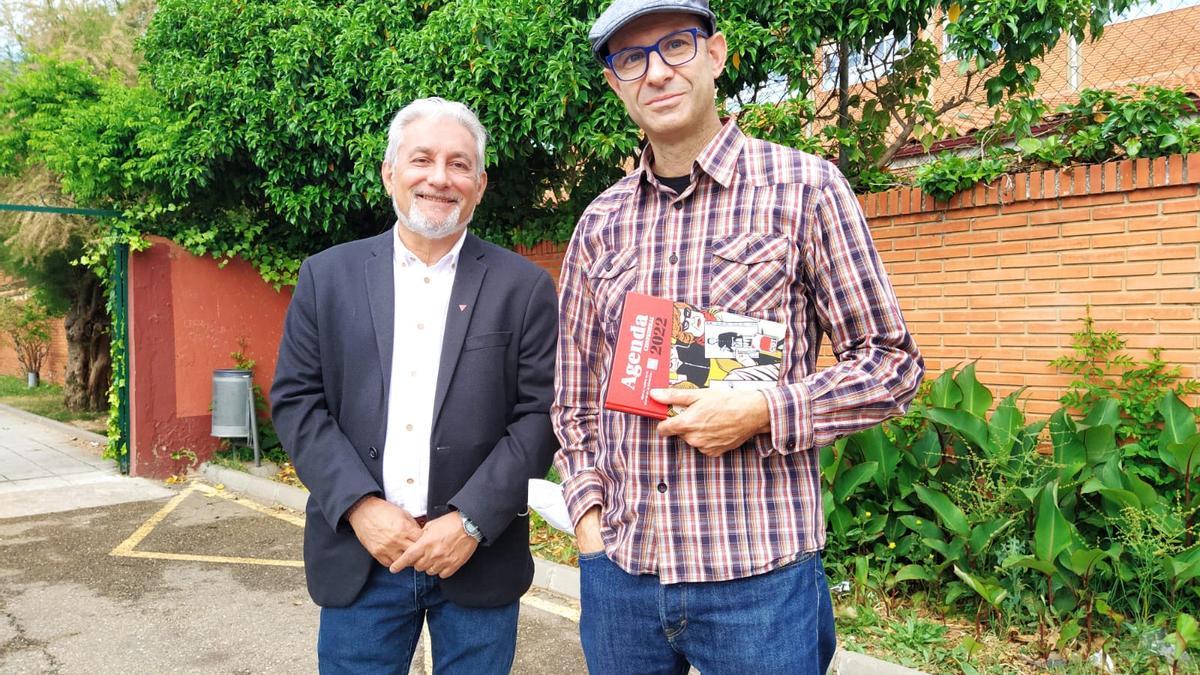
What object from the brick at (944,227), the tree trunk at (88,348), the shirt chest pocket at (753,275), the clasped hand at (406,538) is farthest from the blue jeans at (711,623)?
the tree trunk at (88,348)

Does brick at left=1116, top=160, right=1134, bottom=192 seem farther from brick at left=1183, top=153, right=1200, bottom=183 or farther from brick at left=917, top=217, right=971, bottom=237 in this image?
brick at left=917, top=217, right=971, bottom=237

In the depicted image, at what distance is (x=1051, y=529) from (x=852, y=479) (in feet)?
3.13

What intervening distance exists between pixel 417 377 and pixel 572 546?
3.64m

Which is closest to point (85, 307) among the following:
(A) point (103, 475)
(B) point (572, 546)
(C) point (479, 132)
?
(A) point (103, 475)

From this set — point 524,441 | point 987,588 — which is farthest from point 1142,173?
point 524,441

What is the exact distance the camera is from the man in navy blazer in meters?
2.10

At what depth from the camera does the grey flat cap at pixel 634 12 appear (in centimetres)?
172

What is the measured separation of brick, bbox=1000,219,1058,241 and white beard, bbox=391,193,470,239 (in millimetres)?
3947

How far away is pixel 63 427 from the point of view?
1253cm

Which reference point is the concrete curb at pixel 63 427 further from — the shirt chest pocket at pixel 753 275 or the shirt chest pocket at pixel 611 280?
the shirt chest pocket at pixel 753 275

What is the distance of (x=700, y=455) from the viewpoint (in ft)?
5.51

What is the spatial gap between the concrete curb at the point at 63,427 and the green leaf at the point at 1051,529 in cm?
1098

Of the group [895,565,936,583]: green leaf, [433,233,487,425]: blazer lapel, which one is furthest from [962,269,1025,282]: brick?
[433,233,487,425]: blazer lapel

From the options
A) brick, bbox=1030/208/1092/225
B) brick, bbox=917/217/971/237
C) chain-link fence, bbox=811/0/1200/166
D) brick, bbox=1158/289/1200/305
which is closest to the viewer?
brick, bbox=1158/289/1200/305
